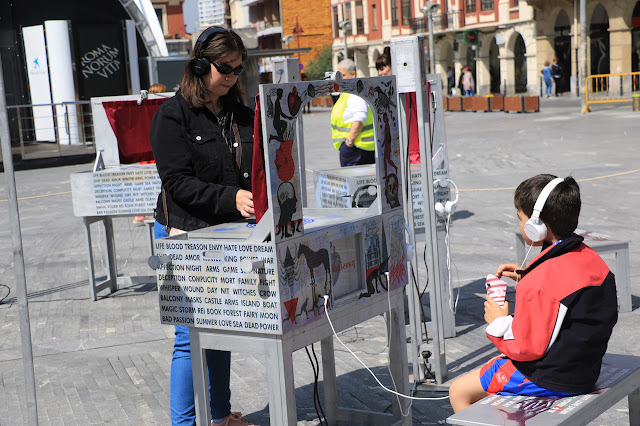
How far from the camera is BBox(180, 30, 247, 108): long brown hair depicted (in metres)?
3.41

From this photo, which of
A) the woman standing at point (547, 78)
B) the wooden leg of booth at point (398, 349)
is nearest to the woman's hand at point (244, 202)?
the wooden leg of booth at point (398, 349)

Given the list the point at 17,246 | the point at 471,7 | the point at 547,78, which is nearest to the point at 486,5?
the point at 471,7

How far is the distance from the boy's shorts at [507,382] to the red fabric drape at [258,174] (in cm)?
103

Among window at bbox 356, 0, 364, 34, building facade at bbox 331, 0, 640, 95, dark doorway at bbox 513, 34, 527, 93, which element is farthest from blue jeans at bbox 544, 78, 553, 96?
window at bbox 356, 0, 364, 34

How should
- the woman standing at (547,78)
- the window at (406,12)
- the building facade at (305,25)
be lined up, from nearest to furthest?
the woman standing at (547,78) → the window at (406,12) → the building facade at (305,25)

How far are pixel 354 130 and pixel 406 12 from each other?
5074cm

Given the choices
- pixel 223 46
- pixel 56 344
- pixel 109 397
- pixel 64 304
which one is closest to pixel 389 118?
pixel 223 46

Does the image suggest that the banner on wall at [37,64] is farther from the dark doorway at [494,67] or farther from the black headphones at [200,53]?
the dark doorway at [494,67]

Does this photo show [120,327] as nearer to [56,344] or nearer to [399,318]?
[56,344]

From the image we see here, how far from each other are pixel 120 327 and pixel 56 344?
533 mm

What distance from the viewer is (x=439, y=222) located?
5.48 meters

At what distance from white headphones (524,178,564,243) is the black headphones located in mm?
1416

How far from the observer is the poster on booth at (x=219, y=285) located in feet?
9.73

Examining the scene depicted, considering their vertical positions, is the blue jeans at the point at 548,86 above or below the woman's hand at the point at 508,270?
above
